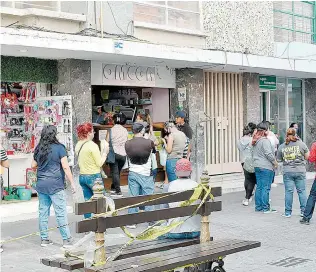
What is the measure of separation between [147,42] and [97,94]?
2513mm

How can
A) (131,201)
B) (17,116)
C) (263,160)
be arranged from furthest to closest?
(17,116) → (263,160) → (131,201)

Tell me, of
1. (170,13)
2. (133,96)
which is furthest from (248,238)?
(133,96)

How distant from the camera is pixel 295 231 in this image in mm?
8727

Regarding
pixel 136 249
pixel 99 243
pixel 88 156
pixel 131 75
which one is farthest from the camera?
pixel 131 75

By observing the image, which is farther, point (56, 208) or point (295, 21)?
point (295, 21)

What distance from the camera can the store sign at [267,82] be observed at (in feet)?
51.5

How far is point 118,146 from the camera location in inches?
462

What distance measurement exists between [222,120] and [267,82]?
231 cm

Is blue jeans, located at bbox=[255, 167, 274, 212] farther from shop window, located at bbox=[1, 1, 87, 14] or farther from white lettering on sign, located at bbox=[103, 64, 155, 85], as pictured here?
shop window, located at bbox=[1, 1, 87, 14]

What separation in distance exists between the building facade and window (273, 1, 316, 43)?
0.03 m

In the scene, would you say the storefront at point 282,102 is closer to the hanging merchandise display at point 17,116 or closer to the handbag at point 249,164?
the handbag at point 249,164

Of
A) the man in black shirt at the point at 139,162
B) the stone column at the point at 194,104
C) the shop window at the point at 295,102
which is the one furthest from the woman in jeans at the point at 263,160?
the shop window at the point at 295,102

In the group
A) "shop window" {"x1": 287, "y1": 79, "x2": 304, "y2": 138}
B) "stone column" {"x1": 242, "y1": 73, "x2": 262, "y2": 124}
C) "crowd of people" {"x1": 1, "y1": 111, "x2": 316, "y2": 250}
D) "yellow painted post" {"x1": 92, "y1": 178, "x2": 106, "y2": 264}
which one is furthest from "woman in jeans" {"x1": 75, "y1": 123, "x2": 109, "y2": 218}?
"shop window" {"x1": 287, "y1": 79, "x2": 304, "y2": 138}

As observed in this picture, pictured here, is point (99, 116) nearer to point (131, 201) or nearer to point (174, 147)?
point (174, 147)
